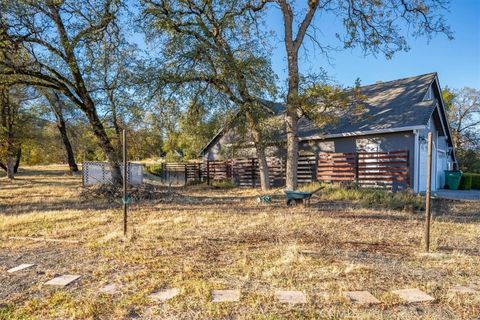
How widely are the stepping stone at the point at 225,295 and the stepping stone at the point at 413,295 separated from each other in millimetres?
1467

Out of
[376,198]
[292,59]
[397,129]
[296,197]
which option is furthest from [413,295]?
[397,129]

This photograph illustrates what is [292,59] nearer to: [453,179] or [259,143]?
[259,143]

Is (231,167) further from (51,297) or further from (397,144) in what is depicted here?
(51,297)

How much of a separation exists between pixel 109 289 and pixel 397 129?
1141cm

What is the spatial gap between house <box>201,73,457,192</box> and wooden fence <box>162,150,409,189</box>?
339mm

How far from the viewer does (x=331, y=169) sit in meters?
13.9

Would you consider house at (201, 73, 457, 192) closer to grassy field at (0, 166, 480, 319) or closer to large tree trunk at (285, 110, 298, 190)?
large tree trunk at (285, 110, 298, 190)

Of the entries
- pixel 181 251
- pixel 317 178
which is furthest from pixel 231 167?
pixel 181 251

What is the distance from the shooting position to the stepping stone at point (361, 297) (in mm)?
2793

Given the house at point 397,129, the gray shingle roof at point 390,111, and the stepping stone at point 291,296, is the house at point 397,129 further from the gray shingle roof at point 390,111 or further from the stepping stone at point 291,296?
the stepping stone at point 291,296

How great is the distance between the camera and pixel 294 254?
412 centimetres

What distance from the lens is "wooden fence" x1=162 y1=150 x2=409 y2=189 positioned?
12.0m

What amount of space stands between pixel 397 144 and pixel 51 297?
12174 millimetres

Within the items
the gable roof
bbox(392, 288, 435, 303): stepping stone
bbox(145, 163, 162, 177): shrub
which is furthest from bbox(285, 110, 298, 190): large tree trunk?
bbox(145, 163, 162, 177): shrub
